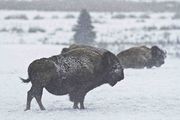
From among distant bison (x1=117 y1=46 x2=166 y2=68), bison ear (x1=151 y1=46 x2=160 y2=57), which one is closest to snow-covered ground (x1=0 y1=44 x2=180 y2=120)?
distant bison (x1=117 y1=46 x2=166 y2=68)

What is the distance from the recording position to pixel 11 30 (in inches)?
2048

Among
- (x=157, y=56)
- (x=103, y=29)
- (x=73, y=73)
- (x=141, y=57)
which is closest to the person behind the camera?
(x=73, y=73)

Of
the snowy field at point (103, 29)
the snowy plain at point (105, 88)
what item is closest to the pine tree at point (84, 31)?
the snowy field at point (103, 29)

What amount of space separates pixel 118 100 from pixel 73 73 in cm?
228

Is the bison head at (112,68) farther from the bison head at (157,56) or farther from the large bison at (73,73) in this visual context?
the bison head at (157,56)

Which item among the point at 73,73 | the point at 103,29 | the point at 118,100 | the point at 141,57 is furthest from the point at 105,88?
the point at 103,29

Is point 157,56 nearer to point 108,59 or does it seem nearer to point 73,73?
point 108,59

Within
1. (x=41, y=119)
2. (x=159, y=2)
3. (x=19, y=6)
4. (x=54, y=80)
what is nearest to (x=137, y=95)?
(x=54, y=80)

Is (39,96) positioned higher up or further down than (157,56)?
further down

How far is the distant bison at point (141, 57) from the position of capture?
2672 cm

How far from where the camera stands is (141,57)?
27078 millimetres

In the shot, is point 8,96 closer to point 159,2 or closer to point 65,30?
point 65,30

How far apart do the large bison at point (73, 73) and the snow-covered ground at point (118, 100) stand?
470 millimetres

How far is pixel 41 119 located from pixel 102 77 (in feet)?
8.24
